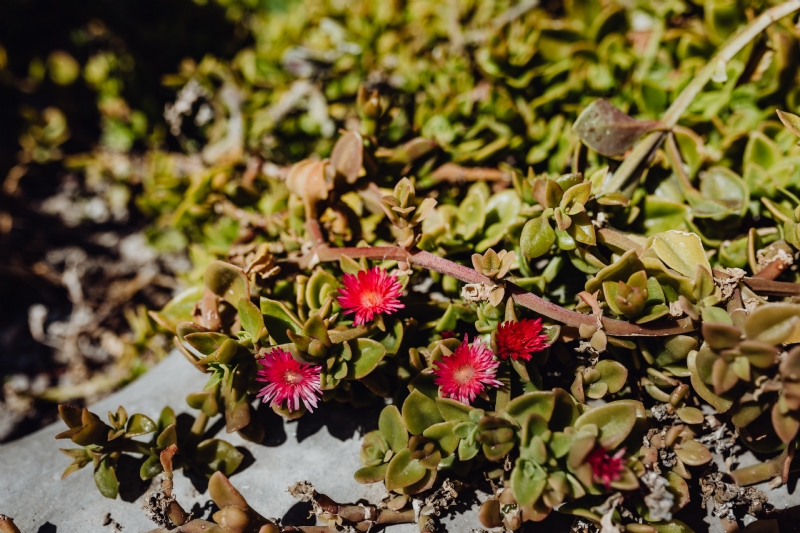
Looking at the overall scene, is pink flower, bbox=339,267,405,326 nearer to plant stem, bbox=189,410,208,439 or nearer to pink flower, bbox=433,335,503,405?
pink flower, bbox=433,335,503,405

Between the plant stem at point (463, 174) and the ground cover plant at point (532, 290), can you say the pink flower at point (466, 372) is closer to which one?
the ground cover plant at point (532, 290)

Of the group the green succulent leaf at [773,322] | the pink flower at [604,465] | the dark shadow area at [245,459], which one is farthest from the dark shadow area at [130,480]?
the green succulent leaf at [773,322]

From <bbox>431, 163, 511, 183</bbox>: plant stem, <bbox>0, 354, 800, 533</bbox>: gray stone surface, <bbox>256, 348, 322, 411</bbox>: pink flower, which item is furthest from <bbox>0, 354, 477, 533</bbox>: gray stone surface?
<bbox>431, 163, 511, 183</bbox>: plant stem

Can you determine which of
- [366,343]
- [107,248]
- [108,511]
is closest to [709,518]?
[366,343]

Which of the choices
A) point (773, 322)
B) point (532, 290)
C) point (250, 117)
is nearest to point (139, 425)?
point (532, 290)

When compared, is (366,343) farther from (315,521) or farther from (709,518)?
(709,518)

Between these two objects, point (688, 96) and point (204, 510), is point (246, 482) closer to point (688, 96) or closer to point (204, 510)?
point (204, 510)
